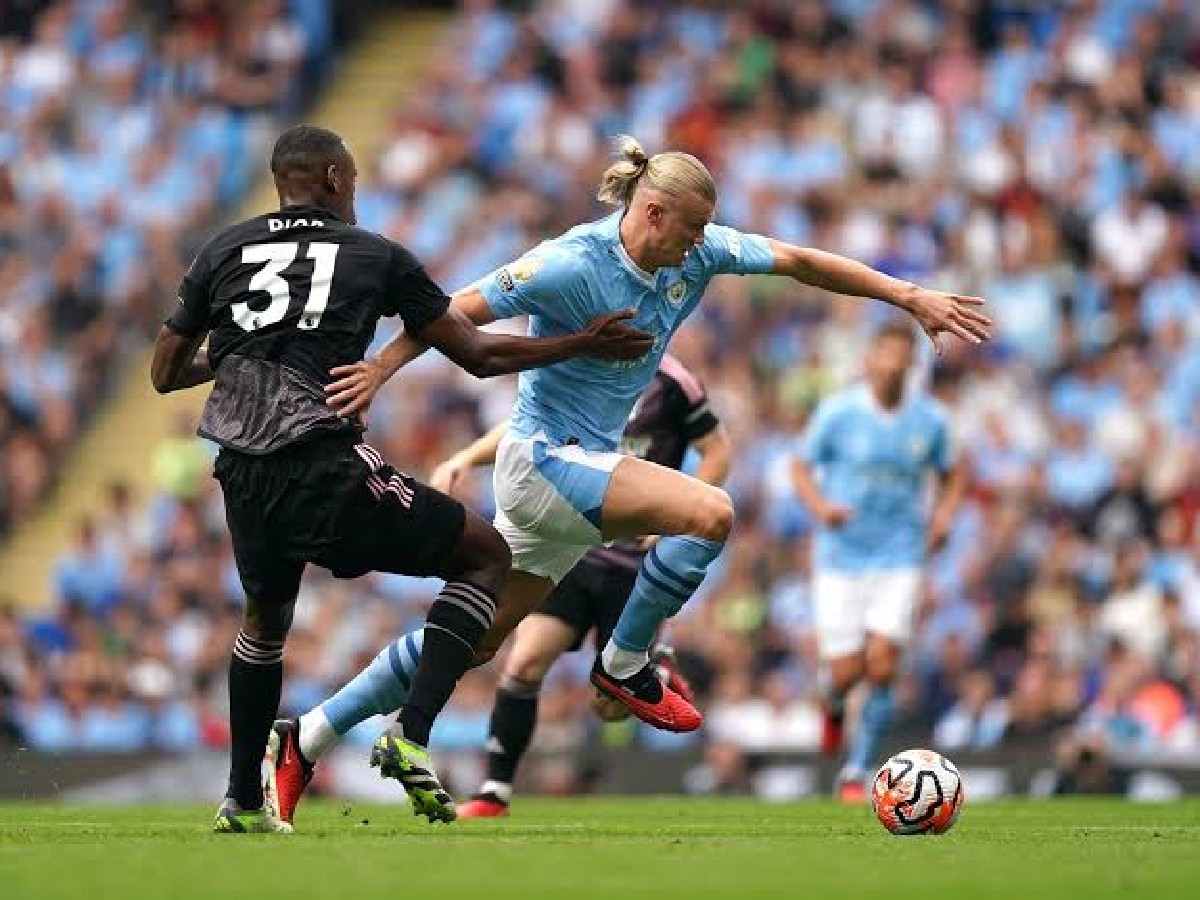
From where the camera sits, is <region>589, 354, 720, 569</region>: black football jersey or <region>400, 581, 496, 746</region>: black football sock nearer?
<region>400, 581, 496, 746</region>: black football sock

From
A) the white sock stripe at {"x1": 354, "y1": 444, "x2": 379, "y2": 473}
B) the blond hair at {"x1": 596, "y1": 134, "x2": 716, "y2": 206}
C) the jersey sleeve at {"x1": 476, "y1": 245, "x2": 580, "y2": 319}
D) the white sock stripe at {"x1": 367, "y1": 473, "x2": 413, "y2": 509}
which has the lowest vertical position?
the white sock stripe at {"x1": 367, "y1": 473, "x2": 413, "y2": 509}

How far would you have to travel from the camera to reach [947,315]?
1012 centimetres

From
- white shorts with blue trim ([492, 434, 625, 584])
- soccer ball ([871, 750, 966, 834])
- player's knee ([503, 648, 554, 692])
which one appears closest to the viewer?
soccer ball ([871, 750, 966, 834])

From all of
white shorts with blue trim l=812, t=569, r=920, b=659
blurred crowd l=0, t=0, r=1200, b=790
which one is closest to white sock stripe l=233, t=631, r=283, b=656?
white shorts with blue trim l=812, t=569, r=920, b=659

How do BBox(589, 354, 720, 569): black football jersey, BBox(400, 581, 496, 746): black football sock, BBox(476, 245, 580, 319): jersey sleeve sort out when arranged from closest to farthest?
BBox(400, 581, 496, 746): black football sock
BBox(476, 245, 580, 319): jersey sleeve
BBox(589, 354, 720, 569): black football jersey

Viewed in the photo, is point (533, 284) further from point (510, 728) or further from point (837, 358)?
point (837, 358)

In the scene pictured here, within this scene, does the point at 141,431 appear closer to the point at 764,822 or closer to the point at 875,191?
the point at 875,191

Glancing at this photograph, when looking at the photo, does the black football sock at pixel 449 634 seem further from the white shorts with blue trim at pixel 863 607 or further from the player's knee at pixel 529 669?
the white shorts with blue trim at pixel 863 607

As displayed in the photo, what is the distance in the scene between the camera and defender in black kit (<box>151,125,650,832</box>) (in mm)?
8938

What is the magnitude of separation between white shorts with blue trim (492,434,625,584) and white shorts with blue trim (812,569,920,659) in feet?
14.6

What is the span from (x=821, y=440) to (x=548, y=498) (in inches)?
201

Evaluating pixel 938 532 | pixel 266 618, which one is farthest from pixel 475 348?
pixel 938 532

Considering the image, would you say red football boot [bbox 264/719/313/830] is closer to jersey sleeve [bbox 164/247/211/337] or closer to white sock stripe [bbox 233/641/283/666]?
white sock stripe [bbox 233/641/283/666]

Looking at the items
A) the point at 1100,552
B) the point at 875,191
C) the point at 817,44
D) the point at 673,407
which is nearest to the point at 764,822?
the point at 673,407
